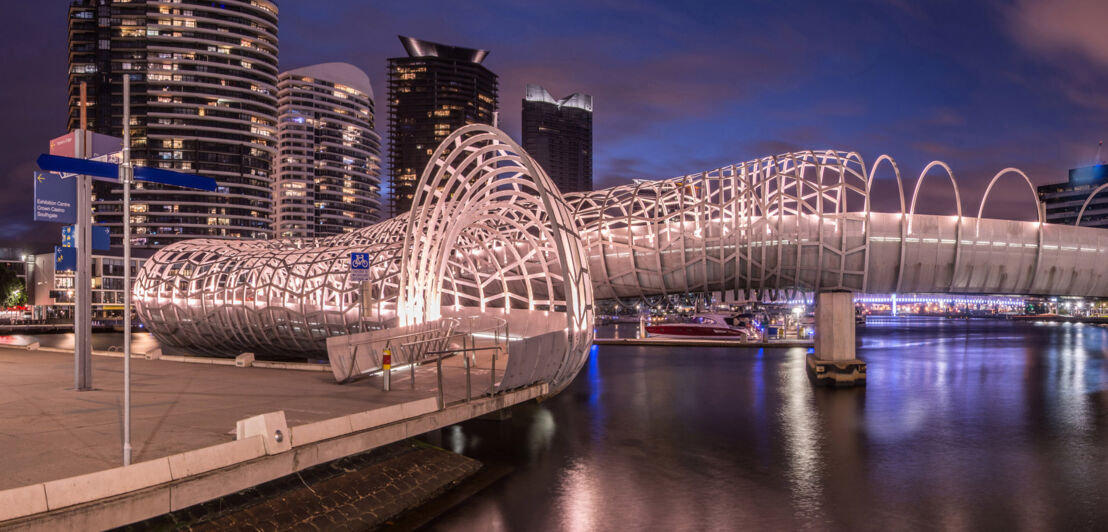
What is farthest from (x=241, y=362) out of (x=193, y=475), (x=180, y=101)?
(x=180, y=101)

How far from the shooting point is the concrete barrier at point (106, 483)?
26.1ft

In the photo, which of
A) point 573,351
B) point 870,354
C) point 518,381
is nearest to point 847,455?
point 573,351

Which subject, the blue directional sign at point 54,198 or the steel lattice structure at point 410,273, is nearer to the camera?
the blue directional sign at point 54,198

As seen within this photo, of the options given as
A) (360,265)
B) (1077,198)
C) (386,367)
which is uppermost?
(1077,198)

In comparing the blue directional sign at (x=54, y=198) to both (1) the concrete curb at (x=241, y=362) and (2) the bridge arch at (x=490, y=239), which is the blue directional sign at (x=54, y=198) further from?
(2) the bridge arch at (x=490, y=239)

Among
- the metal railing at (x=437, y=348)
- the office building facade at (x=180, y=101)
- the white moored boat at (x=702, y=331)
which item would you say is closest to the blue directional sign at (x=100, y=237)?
the metal railing at (x=437, y=348)

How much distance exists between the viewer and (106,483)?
8.36 meters

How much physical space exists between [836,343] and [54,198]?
2788 cm

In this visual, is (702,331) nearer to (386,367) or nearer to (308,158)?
(386,367)

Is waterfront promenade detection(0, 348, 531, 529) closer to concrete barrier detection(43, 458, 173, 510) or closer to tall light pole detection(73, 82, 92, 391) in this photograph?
concrete barrier detection(43, 458, 173, 510)

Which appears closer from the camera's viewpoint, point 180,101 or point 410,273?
Answer: point 410,273

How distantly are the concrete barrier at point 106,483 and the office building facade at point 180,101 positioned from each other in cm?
12213

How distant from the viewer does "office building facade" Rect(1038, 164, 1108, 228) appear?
446ft

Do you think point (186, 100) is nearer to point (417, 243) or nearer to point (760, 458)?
point (417, 243)
